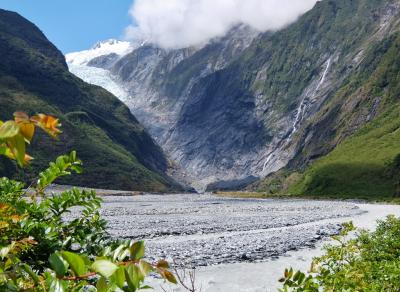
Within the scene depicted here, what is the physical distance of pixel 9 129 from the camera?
1913 millimetres

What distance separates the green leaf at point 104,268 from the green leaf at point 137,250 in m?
0.14

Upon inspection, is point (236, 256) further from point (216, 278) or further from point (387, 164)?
point (387, 164)

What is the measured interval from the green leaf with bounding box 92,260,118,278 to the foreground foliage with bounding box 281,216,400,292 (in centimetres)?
234

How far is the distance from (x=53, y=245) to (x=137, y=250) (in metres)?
2.05

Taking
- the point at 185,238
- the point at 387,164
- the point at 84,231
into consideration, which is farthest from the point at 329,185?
the point at 84,231

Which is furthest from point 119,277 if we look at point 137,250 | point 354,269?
point 354,269

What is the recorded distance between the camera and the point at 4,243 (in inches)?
133

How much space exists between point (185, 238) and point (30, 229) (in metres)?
38.3

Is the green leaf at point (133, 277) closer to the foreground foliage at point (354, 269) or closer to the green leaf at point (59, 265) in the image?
the green leaf at point (59, 265)

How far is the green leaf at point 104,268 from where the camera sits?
2020 millimetres

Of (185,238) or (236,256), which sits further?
(185,238)

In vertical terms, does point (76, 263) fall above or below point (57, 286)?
above

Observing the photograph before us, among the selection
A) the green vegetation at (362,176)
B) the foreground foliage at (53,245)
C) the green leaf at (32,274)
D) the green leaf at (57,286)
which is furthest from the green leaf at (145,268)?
the green vegetation at (362,176)

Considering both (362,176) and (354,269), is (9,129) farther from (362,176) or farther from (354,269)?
(362,176)
